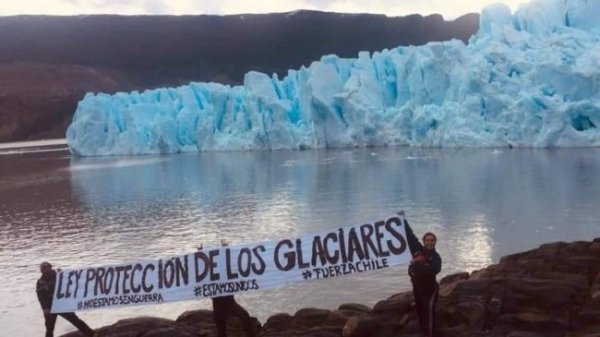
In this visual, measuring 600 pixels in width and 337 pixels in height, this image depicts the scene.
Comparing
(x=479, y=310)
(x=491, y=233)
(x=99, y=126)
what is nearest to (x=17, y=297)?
(x=479, y=310)

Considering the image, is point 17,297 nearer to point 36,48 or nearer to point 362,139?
point 362,139

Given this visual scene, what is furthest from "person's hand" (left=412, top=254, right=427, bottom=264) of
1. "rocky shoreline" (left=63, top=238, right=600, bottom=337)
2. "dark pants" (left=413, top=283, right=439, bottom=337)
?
"rocky shoreline" (left=63, top=238, right=600, bottom=337)

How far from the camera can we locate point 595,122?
24.5 metres

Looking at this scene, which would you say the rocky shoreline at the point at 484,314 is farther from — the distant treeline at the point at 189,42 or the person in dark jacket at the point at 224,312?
the distant treeline at the point at 189,42

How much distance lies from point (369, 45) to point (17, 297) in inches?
3801

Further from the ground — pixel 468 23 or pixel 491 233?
pixel 468 23

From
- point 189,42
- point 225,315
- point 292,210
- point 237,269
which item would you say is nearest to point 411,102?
point 292,210

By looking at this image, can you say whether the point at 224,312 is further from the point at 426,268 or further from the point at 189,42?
the point at 189,42

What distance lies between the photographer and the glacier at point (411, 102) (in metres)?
24.8

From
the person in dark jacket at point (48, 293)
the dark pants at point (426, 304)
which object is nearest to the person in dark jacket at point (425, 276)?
the dark pants at point (426, 304)

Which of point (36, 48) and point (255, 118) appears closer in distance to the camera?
point (255, 118)

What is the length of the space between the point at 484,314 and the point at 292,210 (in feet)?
30.6

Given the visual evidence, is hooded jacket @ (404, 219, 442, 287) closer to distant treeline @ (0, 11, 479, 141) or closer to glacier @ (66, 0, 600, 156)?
glacier @ (66, 0, 600, 156)

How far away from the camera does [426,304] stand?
564 centimetres
